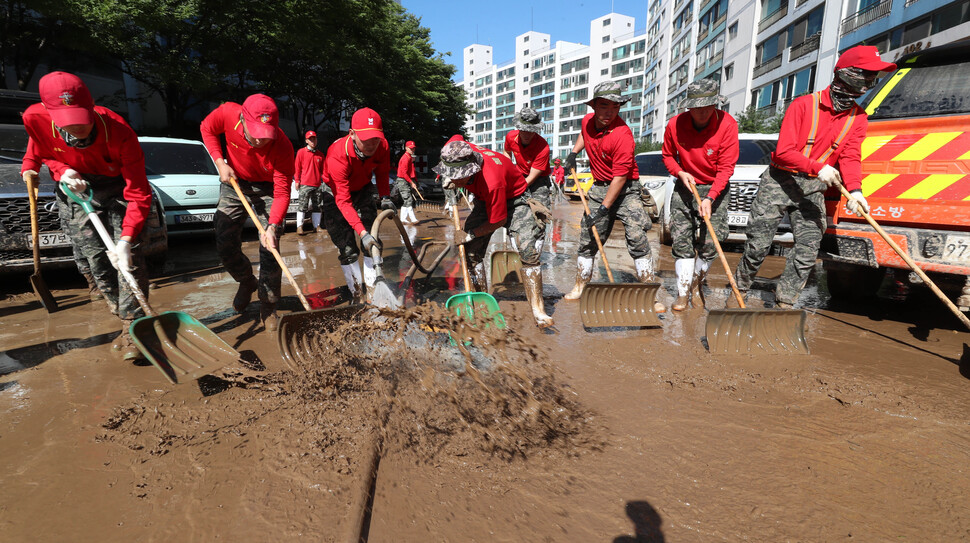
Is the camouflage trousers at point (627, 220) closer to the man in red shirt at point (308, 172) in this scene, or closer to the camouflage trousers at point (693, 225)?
the camouflage trousers at point (693, 225)

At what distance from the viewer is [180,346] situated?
2947 millimetres

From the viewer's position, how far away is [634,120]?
62938 millimetres

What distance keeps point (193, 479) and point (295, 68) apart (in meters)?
22.2

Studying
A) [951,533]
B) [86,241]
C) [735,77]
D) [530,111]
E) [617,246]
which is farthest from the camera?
[735,77]

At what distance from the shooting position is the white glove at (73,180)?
3129 millimetres

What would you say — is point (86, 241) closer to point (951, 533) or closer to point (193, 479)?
point (193, 479)

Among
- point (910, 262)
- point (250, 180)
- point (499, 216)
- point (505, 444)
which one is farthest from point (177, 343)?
point (910, 262)

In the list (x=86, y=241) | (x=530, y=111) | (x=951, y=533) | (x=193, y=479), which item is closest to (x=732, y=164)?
(x=530, y=111)

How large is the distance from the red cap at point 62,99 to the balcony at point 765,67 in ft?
96.3

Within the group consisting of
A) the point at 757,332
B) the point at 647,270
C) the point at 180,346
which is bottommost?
the point at 757,332

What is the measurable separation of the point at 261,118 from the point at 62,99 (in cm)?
111

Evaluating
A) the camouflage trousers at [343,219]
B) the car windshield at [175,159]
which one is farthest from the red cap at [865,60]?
the car windshield at [175,159]

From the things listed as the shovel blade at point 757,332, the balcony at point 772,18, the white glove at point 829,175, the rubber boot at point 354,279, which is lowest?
the shovel blade at point 757,332

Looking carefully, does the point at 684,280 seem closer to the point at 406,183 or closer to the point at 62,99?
the point at 62,99
